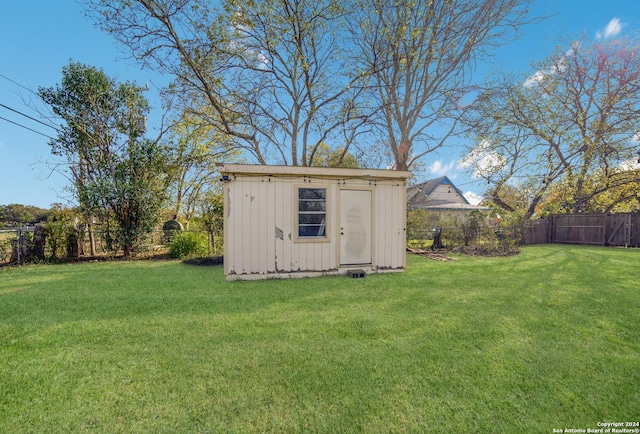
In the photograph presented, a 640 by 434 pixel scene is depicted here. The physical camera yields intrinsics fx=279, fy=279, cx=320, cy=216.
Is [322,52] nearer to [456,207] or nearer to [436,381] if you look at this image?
[436,381]

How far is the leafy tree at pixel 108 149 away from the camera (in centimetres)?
773

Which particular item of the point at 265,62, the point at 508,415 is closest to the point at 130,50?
the point at 265,62

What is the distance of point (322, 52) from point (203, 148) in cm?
555

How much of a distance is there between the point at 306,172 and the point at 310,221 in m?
0.99

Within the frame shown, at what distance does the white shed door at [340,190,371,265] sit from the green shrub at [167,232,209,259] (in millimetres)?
4573

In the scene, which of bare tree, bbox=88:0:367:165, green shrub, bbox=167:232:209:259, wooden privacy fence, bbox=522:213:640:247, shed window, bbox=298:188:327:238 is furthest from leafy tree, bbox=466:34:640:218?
green shrub, bbox=167:232:209:259

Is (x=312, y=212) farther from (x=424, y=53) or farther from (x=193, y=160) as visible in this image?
(x=424, y=53)

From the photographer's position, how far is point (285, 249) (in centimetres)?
559

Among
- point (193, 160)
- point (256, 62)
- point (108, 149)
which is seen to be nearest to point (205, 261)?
point (108, 149)

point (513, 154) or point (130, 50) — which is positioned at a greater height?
point (130, 50)

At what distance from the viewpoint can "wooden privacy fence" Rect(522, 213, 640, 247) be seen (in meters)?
11.0

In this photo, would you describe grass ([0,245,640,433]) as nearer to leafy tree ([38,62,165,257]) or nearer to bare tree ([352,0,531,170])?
leafy tree ([38,62,165,257])

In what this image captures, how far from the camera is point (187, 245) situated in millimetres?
8047

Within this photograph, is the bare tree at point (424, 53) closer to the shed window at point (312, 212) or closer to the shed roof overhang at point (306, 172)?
the shed roof overhang at point (306, 172)
